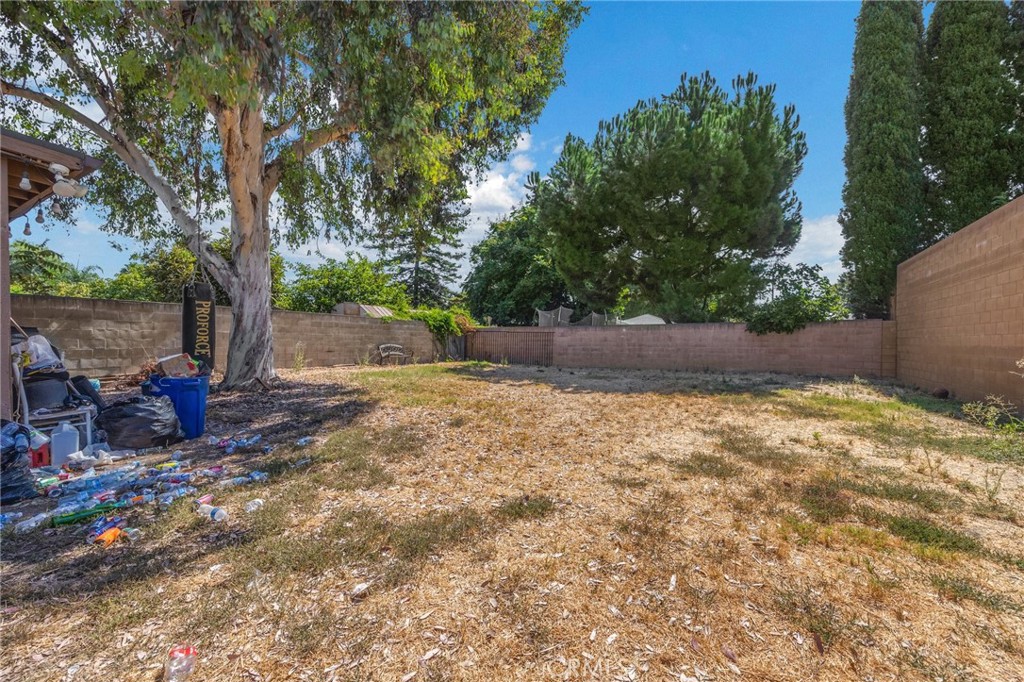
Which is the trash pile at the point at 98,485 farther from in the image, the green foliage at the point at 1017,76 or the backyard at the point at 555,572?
the green foliage at the point at 1017,76

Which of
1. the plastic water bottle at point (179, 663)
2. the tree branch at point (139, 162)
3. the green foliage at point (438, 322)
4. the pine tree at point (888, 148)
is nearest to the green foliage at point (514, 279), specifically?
the green foliage at point (438, 322)

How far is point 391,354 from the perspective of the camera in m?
12.5

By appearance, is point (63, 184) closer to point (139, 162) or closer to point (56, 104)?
point (139, 162)

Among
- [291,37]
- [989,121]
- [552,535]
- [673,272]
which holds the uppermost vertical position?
[989,121]

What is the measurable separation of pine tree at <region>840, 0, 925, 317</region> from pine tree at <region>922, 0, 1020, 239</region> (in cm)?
48

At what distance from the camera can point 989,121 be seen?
8961 mm

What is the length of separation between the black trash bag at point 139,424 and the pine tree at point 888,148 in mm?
13396

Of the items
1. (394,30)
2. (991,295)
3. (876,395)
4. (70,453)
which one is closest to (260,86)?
(394,30)

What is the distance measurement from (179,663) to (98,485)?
2.30m

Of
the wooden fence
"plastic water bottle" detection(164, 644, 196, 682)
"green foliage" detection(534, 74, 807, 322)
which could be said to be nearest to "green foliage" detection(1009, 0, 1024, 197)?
"green foliage" detection(534, 74, 807, 322)

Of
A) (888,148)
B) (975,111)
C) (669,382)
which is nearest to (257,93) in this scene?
(669,382)

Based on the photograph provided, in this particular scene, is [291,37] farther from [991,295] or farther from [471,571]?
[991,295]

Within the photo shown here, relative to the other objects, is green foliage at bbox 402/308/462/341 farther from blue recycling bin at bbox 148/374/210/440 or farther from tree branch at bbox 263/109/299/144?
blue recycling bin at bbox 148/374/210/440

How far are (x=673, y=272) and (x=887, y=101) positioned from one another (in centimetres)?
600
